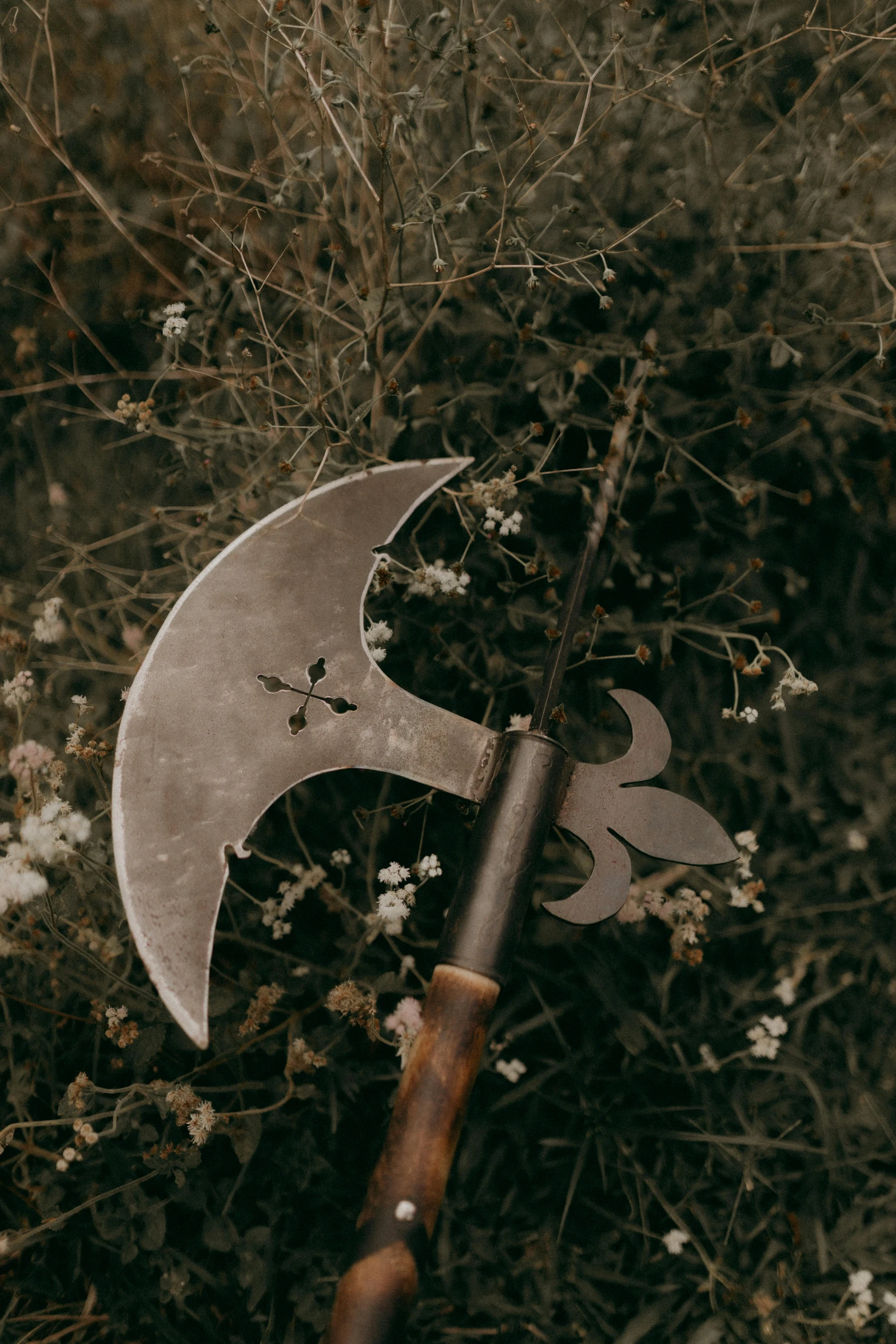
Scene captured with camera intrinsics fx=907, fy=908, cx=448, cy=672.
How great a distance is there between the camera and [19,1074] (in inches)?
→ 69.3

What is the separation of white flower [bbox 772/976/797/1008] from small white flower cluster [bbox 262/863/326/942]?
1.06m

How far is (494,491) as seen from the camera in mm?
1702

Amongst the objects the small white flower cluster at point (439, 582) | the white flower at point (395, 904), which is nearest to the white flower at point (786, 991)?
the white flower at point (395, 904)

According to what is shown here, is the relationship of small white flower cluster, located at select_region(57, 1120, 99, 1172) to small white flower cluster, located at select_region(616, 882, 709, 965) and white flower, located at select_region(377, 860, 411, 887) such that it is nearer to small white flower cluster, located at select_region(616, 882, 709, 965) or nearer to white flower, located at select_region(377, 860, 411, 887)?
white flower, located at select_region(377, 860, 411, 887)

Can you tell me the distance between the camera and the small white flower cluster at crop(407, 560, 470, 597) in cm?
171

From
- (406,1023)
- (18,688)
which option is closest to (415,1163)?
(406,1023)

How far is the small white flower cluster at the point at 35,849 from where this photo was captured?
4.76ft

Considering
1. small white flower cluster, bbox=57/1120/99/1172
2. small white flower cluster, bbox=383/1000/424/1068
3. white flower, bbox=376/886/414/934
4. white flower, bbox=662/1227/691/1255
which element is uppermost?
white flower, bbox=376/886/414/934

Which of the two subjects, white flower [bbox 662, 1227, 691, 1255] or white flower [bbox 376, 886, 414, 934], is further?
white flower [bbox 662, 1227, 691, 1255]

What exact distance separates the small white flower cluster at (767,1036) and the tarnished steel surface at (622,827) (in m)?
0.64

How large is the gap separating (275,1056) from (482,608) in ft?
3.37

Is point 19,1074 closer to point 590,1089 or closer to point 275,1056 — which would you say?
point 275,1056

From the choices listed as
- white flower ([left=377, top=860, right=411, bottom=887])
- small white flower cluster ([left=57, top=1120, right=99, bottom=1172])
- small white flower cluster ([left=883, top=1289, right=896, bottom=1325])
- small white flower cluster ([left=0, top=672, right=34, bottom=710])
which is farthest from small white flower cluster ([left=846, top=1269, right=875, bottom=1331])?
small white flower cluster ([left=0, top=672, right=34, bottom=710])

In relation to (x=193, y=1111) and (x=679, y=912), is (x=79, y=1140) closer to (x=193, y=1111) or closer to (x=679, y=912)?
(x=193, y=1111)
